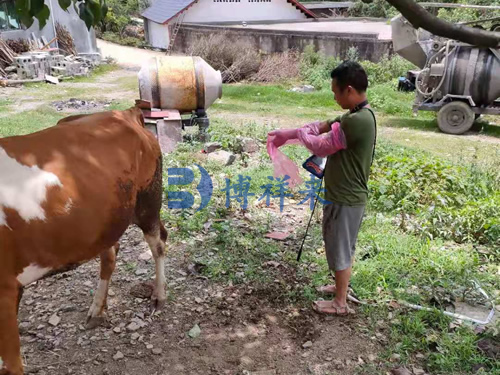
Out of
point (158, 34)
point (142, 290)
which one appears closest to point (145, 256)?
point (142, 290)

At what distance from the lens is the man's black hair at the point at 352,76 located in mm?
3031

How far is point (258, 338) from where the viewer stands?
11.1ft

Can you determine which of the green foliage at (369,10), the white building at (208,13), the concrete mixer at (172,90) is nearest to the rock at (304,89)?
the concrete mixer at (172,90)

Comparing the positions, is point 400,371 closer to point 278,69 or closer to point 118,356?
point 118,356

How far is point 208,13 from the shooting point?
2266 centimetres

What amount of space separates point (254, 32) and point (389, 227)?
44.7 feet

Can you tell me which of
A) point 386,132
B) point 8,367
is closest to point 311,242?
point 8,367

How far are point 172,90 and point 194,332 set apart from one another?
4856 millimetres

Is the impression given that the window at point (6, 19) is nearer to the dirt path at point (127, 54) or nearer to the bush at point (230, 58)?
the dirt path at point (127, 54)

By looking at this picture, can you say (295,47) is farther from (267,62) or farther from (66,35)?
(66,35)

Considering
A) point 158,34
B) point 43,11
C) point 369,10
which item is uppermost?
point 369,10

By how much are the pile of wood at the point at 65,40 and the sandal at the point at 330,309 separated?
683 inches
